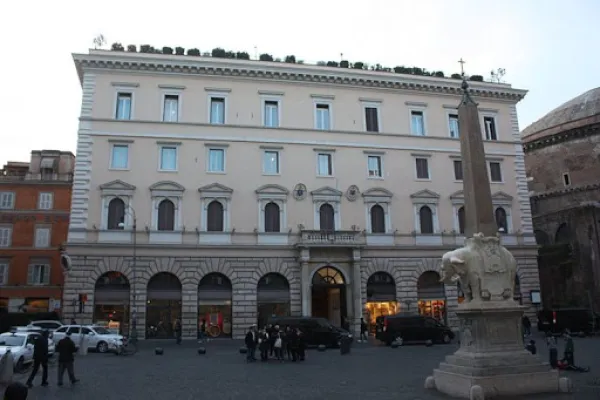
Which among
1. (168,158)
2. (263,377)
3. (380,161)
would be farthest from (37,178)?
(263,377)

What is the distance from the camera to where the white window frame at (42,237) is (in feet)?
141

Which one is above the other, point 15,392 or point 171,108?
point 171,108

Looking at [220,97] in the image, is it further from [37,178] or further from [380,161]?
[37,178]

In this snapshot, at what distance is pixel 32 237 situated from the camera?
1694 inches

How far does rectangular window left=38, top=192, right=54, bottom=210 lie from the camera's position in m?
43.8

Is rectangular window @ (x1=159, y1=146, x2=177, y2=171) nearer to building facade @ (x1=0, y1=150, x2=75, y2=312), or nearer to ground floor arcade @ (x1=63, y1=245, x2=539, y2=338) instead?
ground floor arcade @ (x1=63, y1=245, x2=539, y2=338)

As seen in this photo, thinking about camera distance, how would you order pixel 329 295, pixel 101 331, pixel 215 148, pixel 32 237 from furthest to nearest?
1. pixel 32 237
2. pixel 329 295
3. pixel 215 148
4. pixel 101 331

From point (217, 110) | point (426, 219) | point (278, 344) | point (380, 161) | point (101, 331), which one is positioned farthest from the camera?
point (380, 161)

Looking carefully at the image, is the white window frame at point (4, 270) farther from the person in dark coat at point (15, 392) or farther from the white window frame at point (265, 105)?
the person in dark coat at point (15, 392)

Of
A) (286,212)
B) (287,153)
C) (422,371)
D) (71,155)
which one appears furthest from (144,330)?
(71,155)

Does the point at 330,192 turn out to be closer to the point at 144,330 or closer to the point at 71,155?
the point at 144,330

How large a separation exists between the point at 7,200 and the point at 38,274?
6.54 meters

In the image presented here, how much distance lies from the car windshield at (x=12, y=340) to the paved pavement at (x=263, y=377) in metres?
1.66

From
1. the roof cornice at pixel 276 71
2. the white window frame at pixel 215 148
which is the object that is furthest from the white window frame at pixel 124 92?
the white window frame at pixel 215 148
